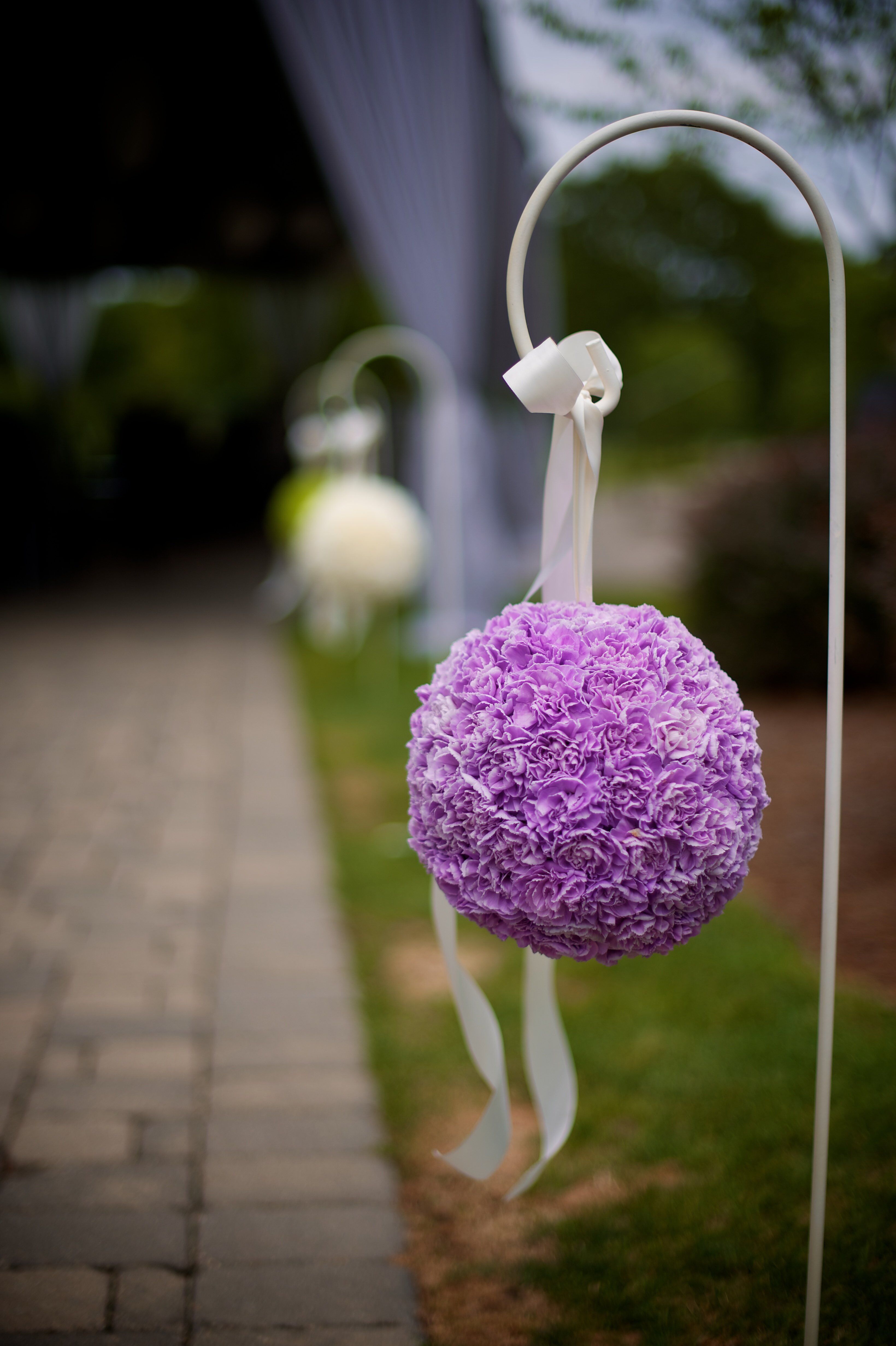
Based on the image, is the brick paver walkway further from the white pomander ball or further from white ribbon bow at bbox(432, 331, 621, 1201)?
the white pomander ball

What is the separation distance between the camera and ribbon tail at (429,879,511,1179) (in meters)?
1.70

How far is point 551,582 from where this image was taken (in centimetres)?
170

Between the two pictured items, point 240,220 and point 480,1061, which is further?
point 240,220

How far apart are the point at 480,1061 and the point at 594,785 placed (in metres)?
0.65

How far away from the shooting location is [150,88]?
8.53 meters

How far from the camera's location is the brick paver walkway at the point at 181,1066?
5.76ft

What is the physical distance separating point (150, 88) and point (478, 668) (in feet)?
28.9

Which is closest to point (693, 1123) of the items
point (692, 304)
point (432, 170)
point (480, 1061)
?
point (480, 1061)

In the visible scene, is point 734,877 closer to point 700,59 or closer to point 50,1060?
point 50,1060

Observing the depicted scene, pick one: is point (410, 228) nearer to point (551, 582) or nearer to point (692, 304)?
point (551, 582)

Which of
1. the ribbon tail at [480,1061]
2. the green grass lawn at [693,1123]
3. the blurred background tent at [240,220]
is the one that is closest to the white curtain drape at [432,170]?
the blurred background tent at [240,220]

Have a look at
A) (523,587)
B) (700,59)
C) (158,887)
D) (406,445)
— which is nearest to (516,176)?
(406,445)

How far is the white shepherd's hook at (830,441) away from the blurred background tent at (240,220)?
4432 mm

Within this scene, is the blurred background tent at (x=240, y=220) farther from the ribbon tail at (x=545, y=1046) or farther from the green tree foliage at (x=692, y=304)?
the green tree foliage at (x=692, y=304)
